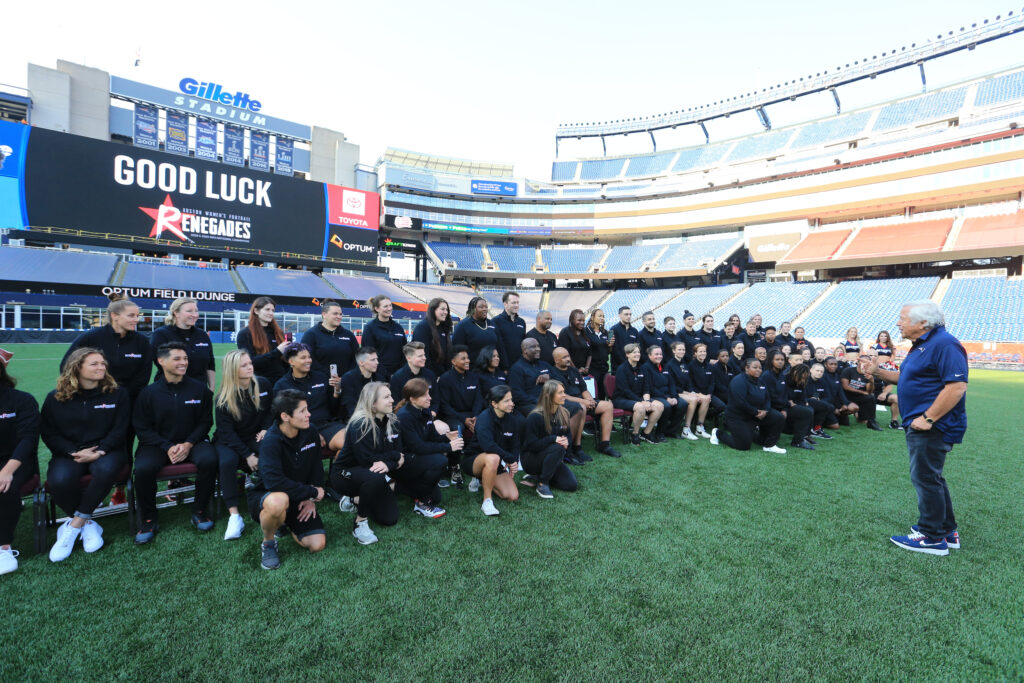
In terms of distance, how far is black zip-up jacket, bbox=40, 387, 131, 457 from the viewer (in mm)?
3693

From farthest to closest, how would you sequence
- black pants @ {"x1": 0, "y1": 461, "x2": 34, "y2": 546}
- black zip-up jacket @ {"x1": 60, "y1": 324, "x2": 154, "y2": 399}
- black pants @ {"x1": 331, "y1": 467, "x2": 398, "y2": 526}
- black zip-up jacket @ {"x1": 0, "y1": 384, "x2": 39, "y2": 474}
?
black zip-up jacket @ {"x1": 60, "y1": 324, "x2": 154, "y2": 399}, black pants @ {"x1": 331, "y1": 467, "x2": 398, "y2": 526}, black zip-up jacket @ {"x1": 0, "y1": 384, "x2": 39, "y2": 474}, black pants @ {"x1": 0, "y1": 461, "x2": 34, "y2": 546}

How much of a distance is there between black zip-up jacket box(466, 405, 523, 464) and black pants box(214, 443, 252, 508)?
2247mm

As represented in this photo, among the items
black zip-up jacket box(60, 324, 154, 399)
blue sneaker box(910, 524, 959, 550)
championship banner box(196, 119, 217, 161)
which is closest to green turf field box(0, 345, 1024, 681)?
blue sneaker box(910, 524, 959, 550)

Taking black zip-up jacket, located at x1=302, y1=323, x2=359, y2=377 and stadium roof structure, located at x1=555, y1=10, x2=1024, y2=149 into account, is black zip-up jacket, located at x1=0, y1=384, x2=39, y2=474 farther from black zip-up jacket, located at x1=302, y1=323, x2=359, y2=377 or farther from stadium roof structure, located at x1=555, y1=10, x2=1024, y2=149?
stadium roof structure, located at x1=555, y1=10, x2=1024, y2=149

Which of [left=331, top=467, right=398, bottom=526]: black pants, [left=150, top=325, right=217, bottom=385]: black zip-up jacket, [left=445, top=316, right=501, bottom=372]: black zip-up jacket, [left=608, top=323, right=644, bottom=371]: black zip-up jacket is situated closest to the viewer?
[left=331, top=467, right=398, bottom=526]: black pants

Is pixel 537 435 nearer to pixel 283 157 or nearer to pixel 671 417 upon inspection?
pixel 671 417

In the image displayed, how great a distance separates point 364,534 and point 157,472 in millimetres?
1879

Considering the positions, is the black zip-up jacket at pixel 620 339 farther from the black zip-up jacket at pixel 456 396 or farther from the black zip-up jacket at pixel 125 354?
the black zip-up jacket at pixel 125 354

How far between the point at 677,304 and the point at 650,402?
31974mm

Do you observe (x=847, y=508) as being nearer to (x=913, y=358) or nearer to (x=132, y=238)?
(x=913, y=358)

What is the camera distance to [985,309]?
23016mm

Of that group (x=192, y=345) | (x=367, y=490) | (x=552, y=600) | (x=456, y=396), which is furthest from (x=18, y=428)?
(x=552, y=600)

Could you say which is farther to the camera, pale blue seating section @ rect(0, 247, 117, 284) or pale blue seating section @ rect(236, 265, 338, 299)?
pale blue seating section @ rect(236, 265, 338, 299)

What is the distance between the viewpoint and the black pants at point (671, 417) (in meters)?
7.49
